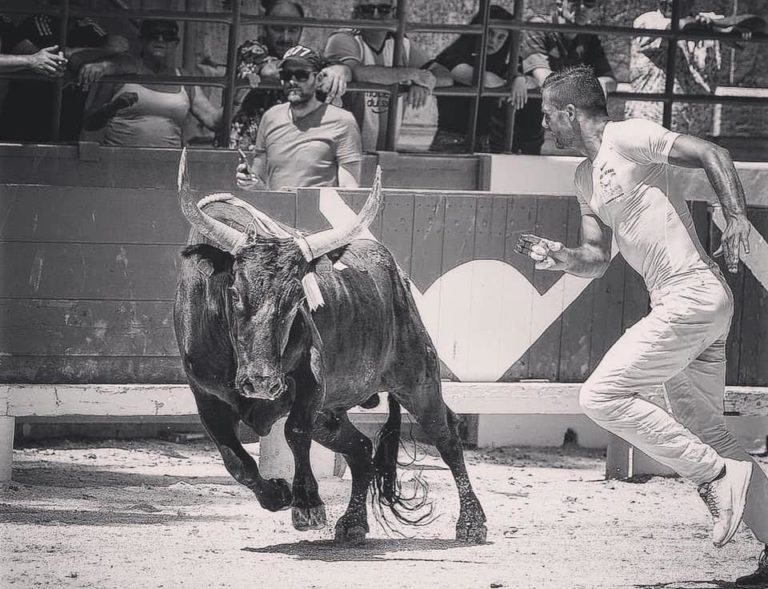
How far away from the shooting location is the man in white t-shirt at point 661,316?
583 cm

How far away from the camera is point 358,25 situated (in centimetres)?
893

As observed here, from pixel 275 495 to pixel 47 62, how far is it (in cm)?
321

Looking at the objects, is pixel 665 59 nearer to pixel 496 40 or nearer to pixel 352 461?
pixel 496 40

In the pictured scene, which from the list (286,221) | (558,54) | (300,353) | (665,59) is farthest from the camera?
(665,59)

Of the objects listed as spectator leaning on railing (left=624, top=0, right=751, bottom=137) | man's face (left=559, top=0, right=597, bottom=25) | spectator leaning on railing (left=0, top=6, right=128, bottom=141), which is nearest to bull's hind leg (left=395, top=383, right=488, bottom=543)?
spectator leaning on railing (left=0, top=6, right=128, bottom=141)

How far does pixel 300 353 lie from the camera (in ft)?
20.8

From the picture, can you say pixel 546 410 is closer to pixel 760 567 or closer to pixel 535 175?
pixel 535 175

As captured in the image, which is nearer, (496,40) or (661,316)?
(661,316)

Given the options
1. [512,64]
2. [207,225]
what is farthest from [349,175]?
[207,225]

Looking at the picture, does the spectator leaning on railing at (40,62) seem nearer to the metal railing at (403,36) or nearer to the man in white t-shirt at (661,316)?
the metal railing at (403,36)

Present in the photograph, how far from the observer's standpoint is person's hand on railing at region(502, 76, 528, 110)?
9266 mm

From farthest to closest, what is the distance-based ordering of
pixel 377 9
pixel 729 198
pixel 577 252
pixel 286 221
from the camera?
pixel 377 9 → pixel 286 221 → pixel 577 252 → pixel 729 198

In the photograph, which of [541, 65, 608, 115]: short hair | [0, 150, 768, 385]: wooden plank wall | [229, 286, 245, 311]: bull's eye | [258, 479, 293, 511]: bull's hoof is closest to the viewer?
[229, 286, 245, 311]: bull's eye

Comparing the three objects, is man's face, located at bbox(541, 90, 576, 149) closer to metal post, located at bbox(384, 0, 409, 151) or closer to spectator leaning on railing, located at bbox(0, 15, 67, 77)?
metal post, located at bbox(384, 0, 409, 151)
